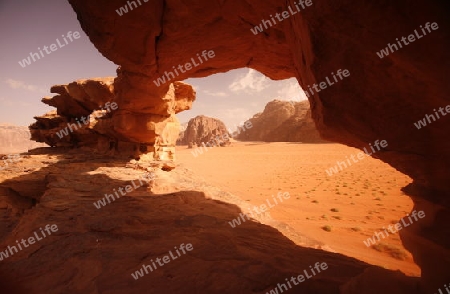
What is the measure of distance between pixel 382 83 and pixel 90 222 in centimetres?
586

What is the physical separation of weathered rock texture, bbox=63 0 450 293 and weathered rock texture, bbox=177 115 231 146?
51.4 meters

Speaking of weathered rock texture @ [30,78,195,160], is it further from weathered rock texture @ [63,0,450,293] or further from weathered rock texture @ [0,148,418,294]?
weathered rock texture @ [63,0,450,293]

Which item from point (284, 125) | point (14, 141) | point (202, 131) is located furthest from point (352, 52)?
point (14, 141)

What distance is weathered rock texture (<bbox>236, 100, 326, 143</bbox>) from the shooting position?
46.5 meters

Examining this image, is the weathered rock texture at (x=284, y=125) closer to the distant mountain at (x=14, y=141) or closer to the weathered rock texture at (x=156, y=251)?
the weathered rock texture at (x=156, y=251)

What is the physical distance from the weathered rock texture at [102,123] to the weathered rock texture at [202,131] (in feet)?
143

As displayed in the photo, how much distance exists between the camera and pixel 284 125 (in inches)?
2109

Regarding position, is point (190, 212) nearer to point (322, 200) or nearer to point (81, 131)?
point (322, 200)

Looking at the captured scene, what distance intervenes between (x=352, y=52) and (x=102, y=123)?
11242 millimetres

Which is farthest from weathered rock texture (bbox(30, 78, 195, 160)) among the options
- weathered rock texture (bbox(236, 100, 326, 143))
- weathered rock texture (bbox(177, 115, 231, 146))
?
weathered rock texture (bbox(177, 115, 231, 146))

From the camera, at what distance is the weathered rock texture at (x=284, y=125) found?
46.5 m

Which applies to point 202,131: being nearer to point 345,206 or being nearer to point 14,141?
point 345,206

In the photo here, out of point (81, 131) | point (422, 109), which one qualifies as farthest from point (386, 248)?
point (81, 131)

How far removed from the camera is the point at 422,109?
2.57 meters
